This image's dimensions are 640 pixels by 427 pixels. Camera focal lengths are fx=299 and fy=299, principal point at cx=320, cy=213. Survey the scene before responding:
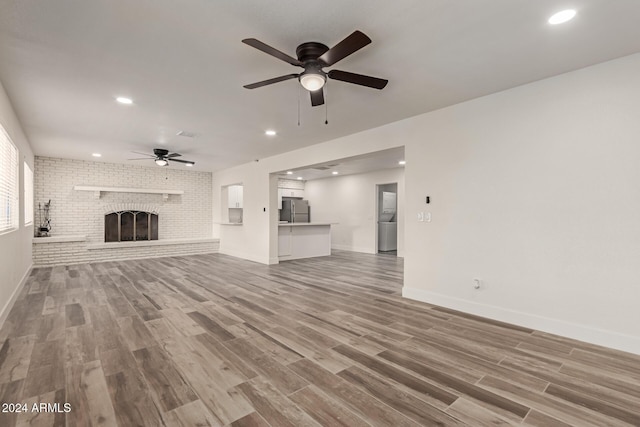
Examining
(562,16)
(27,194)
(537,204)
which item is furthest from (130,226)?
(562,16)

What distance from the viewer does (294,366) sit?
229cm

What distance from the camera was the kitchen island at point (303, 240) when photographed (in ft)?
24.9

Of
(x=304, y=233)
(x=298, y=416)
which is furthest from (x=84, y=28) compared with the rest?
(x=304, y=233)

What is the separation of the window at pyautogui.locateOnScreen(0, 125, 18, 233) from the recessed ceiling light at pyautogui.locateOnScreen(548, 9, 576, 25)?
16.8 ft

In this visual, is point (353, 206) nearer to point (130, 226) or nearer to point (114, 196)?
point (130, 226)

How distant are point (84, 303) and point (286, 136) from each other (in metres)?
3.76

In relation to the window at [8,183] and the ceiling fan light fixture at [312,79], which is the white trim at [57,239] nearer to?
the window at [8,183]

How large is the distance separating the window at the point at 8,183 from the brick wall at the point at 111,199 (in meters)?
3.36

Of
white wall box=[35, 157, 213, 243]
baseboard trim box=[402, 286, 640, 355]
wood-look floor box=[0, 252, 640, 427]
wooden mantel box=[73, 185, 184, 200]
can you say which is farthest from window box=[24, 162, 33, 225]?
baseboard trim box=[402, 286, 640, 355]

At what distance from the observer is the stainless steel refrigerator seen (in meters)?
10.4

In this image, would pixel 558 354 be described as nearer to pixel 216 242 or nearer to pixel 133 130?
pixel 133 130

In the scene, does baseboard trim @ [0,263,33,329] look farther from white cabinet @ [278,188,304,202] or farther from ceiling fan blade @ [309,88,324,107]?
white cabinet @ [278,188,304,202]

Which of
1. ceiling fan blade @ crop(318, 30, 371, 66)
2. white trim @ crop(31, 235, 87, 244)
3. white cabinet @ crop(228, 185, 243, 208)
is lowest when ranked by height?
white trim @ crop(31, 235, 87, 244)

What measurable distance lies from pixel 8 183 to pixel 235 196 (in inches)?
254
